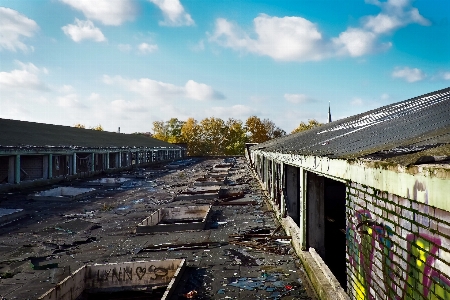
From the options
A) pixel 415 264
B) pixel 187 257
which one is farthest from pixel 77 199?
pixel 415 264

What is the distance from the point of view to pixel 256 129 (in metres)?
80.6

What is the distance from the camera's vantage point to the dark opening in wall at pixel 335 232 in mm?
8625

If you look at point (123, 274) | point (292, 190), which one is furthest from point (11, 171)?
point (292, 190)

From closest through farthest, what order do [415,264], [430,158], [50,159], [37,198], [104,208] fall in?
[430,158] → [415,264] → [104,208] → [37,198] → [50,159]

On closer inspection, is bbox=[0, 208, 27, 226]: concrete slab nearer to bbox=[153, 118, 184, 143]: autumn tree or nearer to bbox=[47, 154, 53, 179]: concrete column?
bbox=[47, 154, 53, 179]: concrete column

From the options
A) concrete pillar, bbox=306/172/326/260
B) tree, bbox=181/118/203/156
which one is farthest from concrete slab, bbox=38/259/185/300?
tree, bbox=181/118/203/156

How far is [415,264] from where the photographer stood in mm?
2859

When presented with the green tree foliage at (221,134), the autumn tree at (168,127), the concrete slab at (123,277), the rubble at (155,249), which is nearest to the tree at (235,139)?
the green tree foliage at (221,134)

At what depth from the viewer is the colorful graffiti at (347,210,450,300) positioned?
2590mm

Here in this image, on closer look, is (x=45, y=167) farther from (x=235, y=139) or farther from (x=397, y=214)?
(x=235, y=139)

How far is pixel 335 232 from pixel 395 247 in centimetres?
807

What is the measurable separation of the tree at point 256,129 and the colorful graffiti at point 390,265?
247 feet

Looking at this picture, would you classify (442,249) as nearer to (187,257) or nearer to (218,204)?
(187,257)

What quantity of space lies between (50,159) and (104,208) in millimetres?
11425
